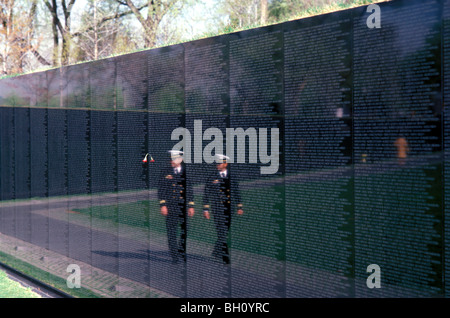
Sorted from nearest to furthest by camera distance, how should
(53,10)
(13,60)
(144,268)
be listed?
(144,268)
(13,60)
(53,10)

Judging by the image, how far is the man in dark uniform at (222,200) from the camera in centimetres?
494

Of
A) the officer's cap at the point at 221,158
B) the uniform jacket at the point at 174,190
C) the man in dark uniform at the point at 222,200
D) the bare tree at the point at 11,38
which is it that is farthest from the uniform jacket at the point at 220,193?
the bare tree at the point at 11,38

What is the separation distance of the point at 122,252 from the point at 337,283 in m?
3.34

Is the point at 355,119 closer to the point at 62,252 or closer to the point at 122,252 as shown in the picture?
the point at 122,252

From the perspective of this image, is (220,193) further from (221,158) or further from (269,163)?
(269,163)

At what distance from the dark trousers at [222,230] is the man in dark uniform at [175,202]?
18.5 inches

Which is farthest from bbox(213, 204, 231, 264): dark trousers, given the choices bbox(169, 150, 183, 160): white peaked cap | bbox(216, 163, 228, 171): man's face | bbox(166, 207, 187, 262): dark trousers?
bbox(169, 150, 183, 160): white peaked cap

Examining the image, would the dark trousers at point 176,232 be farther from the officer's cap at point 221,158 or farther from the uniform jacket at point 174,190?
the officer's cap at point 221,158

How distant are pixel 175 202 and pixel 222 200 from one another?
850 millimetres

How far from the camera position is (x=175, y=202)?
5.67 metres

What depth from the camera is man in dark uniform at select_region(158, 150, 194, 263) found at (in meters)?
5.52

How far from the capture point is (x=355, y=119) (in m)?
3.89

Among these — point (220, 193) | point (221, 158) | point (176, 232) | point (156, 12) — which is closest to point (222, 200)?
point (220, 193)
